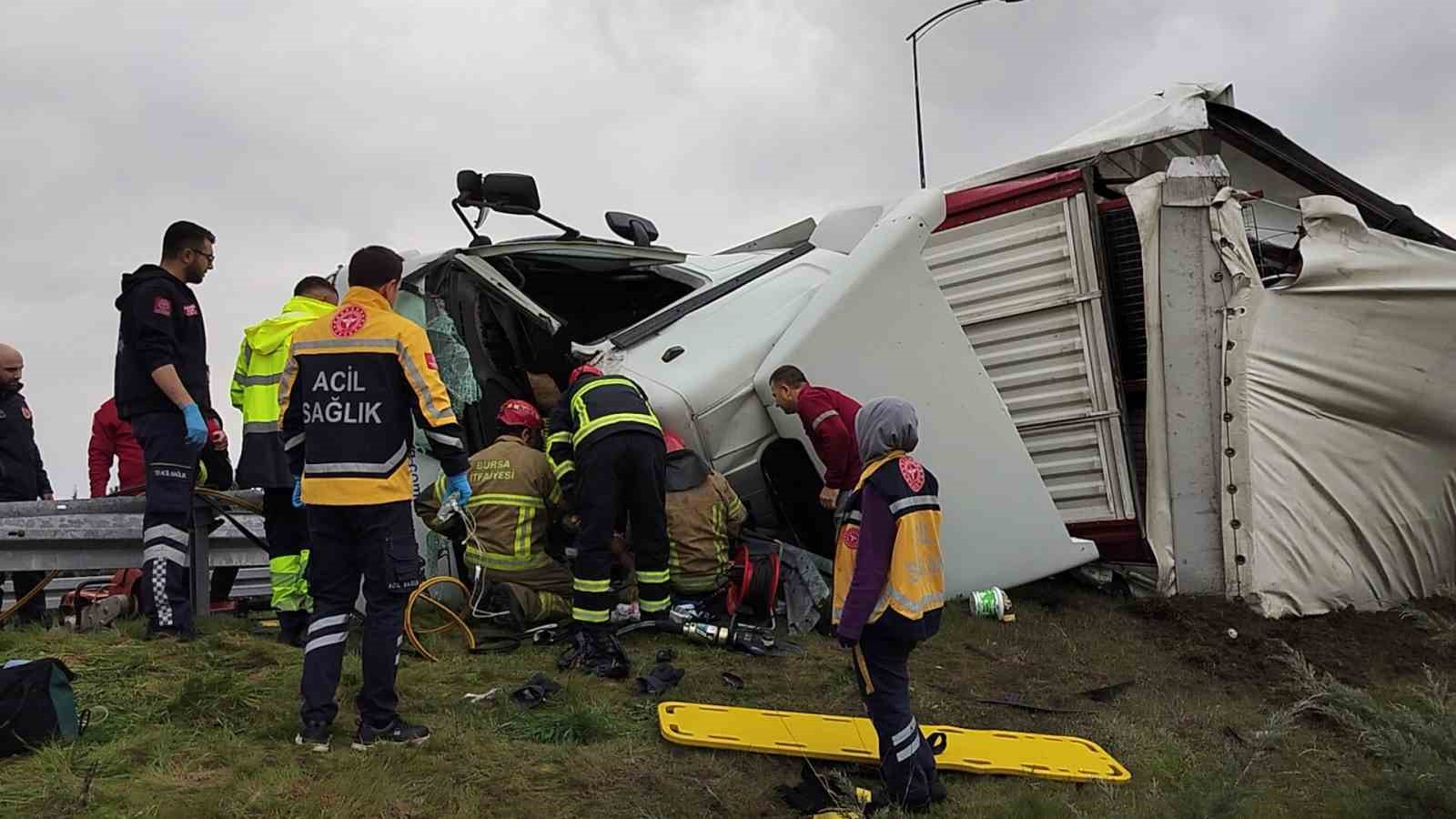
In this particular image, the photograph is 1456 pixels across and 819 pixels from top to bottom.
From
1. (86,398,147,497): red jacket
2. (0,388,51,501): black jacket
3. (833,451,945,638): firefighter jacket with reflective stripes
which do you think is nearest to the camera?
(833,451,945,638): firefighter jacket with reflective stripes

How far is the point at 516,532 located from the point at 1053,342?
3.06m

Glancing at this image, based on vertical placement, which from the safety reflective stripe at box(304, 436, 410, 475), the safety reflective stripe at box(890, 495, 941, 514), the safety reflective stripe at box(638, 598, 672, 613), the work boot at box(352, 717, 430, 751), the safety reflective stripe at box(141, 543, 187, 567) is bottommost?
the work boot at box(352, 717, 430, 751)

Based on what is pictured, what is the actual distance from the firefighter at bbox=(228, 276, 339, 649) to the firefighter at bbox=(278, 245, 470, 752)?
3.58 feet

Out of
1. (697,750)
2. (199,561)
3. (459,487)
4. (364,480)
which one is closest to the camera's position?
(364,480)

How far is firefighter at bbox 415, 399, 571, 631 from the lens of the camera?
14.8ft

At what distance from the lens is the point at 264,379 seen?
14.3 ft

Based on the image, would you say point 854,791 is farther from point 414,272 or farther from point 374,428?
point 414,272

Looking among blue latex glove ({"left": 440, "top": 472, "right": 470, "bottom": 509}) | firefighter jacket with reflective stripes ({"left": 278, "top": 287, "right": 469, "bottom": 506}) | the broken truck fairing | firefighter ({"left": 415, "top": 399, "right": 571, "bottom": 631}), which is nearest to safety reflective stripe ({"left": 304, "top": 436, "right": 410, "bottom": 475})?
firefighter jacket with reflective stripes ({"left": 278, "top": 287, "right": 469, "bottom": 506})

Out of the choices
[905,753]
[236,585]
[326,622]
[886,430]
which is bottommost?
[905,753]

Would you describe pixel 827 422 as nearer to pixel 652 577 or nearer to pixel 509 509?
pixel 652 577

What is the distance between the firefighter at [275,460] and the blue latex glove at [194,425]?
0.18 metres

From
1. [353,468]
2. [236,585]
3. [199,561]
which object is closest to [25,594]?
[199,561]

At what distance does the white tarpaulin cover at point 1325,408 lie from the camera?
16.8 ft

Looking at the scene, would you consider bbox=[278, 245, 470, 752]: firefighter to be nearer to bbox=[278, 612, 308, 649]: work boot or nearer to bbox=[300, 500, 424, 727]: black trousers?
bbox=[300, 500, 424, 727]: black trousers
